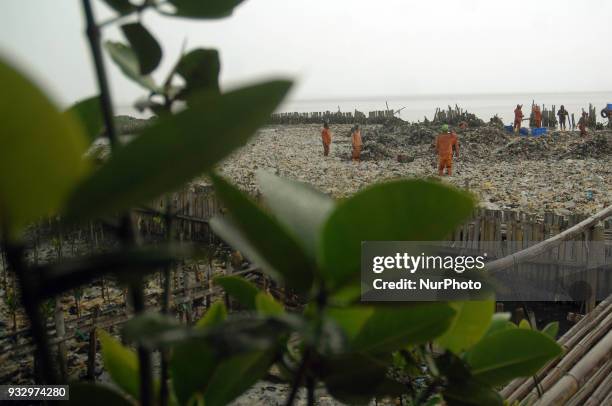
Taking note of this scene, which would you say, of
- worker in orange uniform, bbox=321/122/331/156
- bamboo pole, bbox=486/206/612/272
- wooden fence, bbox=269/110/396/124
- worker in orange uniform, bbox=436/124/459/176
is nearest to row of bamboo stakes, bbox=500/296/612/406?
bamboo pole, bbox=486/206/612/272

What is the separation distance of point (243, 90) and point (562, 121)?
60.7 ft

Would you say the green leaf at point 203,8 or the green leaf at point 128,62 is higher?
the green leaf at point 203,8

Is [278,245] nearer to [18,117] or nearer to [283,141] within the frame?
[18,117]

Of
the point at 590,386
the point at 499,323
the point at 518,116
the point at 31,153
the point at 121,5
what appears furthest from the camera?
the point at 518,116

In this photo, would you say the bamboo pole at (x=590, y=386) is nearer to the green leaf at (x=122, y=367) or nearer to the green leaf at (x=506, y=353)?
the green leaf at (x=506, y=353)

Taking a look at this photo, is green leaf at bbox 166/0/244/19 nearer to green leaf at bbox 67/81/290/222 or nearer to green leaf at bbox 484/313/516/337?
green leaf at bbox 67/81/290/222

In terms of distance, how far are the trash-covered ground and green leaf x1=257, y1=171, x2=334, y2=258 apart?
5.30m

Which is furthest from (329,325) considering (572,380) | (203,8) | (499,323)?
(572,380)

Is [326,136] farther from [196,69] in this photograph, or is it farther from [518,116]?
[196,69]

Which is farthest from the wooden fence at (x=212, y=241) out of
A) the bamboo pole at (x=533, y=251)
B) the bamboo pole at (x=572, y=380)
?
the bamboo pole at (x=572, y=380)

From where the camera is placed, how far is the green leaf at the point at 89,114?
244mm

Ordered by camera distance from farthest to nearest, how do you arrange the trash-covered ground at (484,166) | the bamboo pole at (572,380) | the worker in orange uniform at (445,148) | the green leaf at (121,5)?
the worker in orange uniform at (445,148)
the trash-covered ground at (484,166)
the bamboo pole at (572,380)
the green leaf at (121,5)

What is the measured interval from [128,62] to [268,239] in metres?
0.12

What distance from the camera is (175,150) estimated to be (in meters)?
0.13
